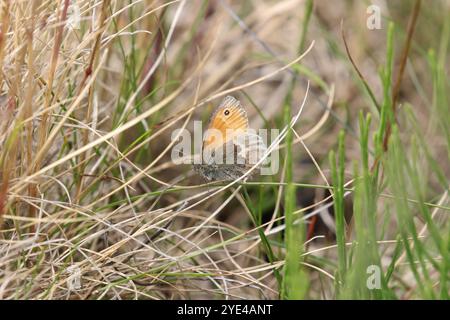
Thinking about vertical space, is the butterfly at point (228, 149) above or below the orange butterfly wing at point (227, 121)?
below

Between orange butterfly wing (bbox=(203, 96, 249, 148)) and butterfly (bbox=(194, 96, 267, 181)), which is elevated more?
orange butterfly wing (bbox=(203, 96, 249, 148))

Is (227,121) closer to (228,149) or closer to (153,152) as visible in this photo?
(228,149)

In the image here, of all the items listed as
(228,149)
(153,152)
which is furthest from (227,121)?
(153,152)

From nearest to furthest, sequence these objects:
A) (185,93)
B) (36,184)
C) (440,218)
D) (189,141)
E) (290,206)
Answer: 1. (290,206)
2. (36,184)
3. (440,218)
4. (189,141)
5. (185,93)
